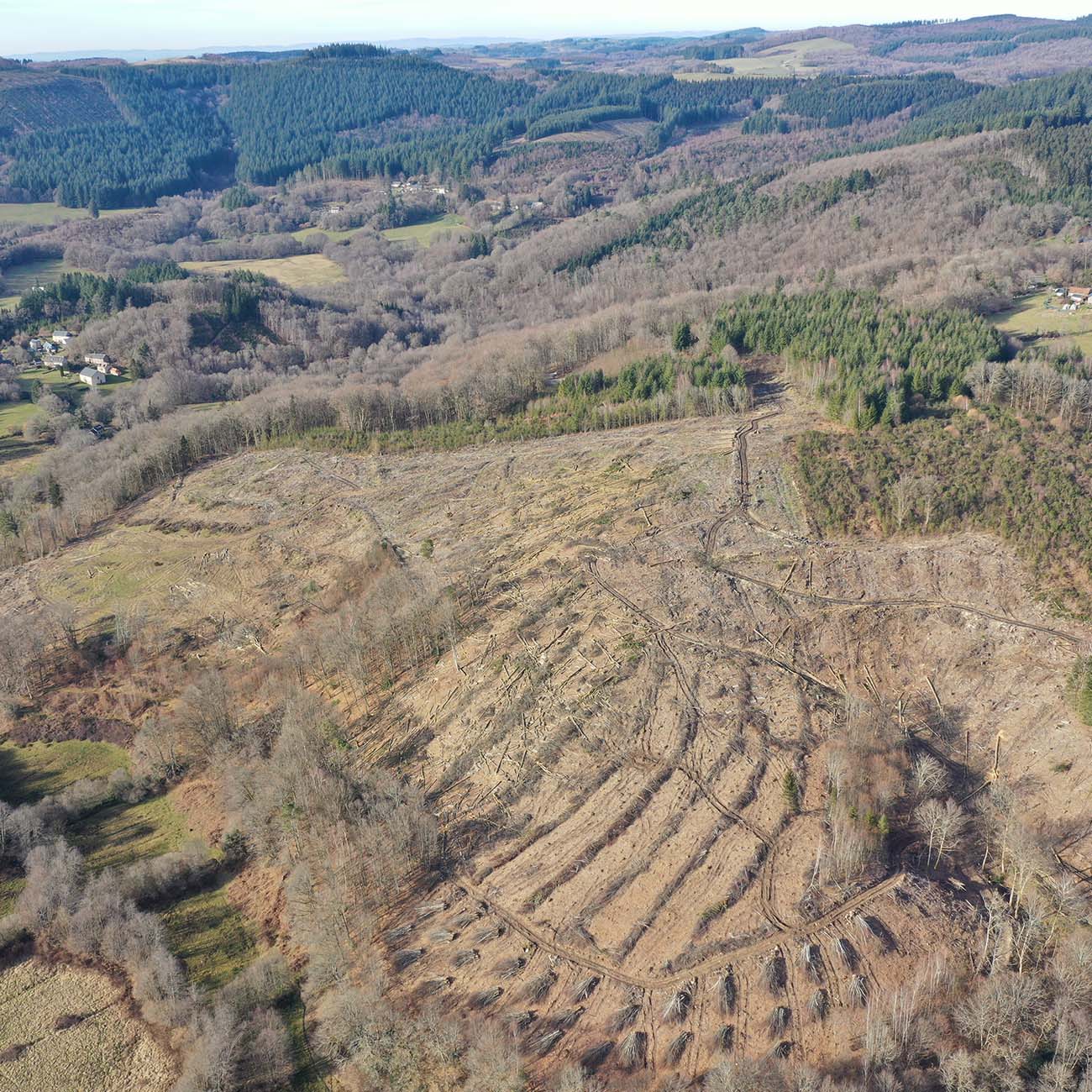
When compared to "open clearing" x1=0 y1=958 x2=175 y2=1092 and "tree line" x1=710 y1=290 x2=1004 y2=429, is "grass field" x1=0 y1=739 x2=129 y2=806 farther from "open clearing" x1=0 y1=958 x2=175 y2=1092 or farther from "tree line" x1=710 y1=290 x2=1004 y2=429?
"tree line" x1=710 y1=290 x2=1004 y2=429

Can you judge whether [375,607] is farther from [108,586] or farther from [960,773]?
[960,773]

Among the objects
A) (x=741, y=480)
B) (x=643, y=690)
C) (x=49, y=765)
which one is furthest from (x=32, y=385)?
(x=643, y=690)

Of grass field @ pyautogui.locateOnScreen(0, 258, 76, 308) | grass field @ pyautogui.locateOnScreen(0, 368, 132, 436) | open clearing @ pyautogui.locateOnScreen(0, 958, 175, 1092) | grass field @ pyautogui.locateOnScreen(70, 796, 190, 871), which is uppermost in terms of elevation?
grass field @ pyautogui.locateOnScreen(0, 258, 76, 308)

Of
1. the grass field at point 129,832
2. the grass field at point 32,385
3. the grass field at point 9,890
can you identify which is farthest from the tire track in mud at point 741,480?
the grass field at point 32,385

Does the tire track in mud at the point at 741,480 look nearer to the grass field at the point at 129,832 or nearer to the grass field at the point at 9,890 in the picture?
the grass field at the point at 129,832

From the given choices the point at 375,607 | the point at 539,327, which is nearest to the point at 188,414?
the point at 539,327

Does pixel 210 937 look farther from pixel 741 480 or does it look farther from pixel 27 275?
pixel 27 275

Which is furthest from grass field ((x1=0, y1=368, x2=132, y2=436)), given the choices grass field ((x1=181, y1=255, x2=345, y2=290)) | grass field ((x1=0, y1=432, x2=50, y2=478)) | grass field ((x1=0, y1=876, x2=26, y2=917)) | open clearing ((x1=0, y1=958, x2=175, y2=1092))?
open clearing ((x1=0, y1=958, x2=175, y2=1092))
